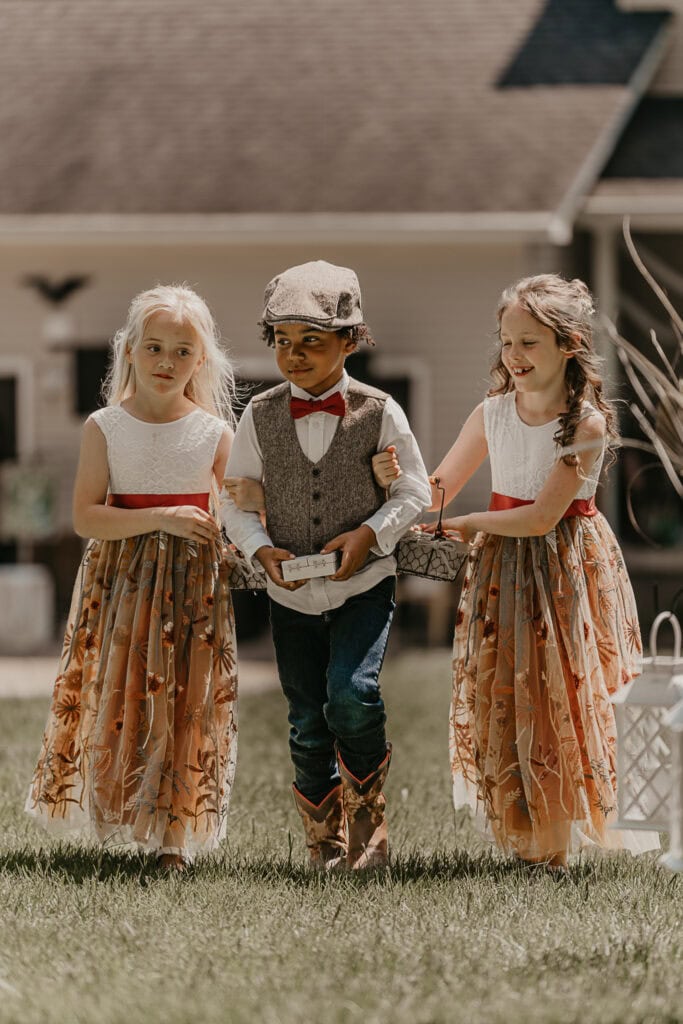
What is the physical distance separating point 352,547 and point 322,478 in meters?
0.23

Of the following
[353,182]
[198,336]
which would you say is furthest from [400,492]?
[353,182]

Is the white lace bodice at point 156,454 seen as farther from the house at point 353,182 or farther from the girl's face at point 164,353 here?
the house at point 353,182

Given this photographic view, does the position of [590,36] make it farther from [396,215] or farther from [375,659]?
[375,659]

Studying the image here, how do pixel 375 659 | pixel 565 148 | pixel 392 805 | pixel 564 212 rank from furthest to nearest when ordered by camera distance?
1. pixel 565 148
2. pixel 564 212
3. pixel 392 805
4. pixel 375 659

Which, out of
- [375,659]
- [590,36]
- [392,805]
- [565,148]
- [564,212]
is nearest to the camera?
[375,659]

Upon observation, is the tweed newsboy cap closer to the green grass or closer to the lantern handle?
the lantern handle

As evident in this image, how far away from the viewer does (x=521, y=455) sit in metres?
4.41

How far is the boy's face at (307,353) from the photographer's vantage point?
424 cm

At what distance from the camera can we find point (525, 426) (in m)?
4.42

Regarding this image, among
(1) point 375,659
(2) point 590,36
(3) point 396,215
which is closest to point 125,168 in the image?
(3) point 396,215

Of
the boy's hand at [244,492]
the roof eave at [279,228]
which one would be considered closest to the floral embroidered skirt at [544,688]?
the boy's hand at [244,492]

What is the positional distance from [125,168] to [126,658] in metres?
8.45

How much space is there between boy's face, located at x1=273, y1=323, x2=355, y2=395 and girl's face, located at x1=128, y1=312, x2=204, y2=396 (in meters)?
0.33

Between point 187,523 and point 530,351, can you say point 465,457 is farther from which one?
point 187,523
